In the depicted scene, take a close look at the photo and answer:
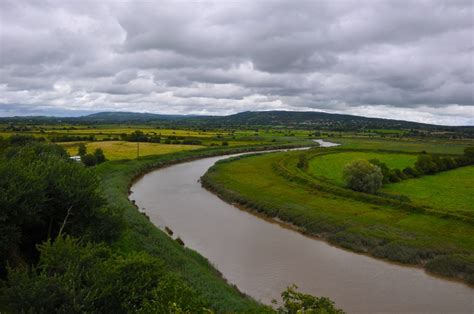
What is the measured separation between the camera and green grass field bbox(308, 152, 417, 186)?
4659 cm

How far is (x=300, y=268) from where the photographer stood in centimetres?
1980

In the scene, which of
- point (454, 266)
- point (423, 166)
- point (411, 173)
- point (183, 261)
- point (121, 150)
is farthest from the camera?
point (121, 150)

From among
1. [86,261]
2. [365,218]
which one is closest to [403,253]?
[365,218]

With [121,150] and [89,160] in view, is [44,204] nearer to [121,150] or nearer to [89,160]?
[89,160]

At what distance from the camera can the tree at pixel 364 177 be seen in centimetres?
3544

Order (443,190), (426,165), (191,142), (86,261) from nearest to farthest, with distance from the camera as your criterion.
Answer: (86,261)
(443,190)
(426,165)
(191,142)

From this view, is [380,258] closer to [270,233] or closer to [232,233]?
[270,233]

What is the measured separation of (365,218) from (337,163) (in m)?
32.4

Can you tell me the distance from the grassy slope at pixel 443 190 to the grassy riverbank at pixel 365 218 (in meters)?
1.13

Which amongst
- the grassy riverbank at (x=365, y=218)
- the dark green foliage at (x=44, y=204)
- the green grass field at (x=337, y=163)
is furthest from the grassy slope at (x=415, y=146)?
the dark green foliage at (x=44, y=204)

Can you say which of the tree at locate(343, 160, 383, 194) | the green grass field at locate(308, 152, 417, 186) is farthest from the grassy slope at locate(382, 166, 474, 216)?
the green grass field at locate(308, 152, 417, 186)

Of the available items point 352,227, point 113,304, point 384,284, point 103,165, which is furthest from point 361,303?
point 103,165

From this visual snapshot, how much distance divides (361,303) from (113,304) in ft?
35.6

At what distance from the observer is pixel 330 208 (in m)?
29.8
